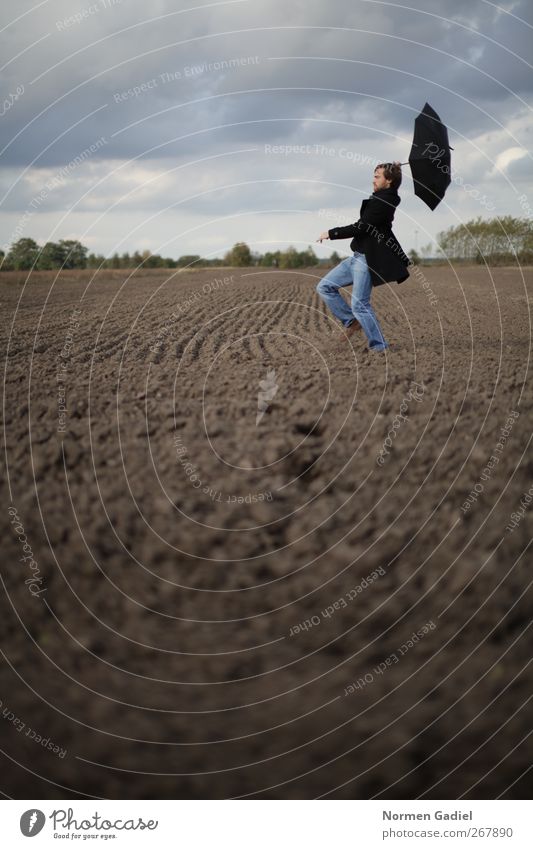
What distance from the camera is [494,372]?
400 inches

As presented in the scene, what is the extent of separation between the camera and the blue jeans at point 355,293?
939cm

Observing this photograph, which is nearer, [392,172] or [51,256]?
[392,172]

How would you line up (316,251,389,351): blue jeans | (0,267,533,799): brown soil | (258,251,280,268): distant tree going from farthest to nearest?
(258,251,280,268): distant tree < (316,251,389,351): blue jeans < (0,267,533,799): brown soil

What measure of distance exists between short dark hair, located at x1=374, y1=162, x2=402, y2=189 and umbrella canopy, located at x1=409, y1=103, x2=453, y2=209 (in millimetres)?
259

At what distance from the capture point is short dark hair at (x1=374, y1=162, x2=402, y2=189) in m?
9.03

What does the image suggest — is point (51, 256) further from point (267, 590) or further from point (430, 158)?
point (267, 590)

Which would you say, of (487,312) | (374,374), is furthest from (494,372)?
(487,312)

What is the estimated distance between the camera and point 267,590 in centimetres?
453

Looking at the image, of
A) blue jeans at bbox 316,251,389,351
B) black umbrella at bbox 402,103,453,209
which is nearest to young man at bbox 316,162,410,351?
blue jeans at bbox 316,251,389,351

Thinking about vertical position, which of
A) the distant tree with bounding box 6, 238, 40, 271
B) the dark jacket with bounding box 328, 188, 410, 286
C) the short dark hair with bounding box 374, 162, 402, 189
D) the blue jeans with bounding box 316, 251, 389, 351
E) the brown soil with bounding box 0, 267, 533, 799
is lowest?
the brown soil with bounding box 0, 267, 533, 799

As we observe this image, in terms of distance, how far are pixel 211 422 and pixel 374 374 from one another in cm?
302

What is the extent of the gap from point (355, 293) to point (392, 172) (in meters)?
1.72

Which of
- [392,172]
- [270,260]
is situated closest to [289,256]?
[270,260]

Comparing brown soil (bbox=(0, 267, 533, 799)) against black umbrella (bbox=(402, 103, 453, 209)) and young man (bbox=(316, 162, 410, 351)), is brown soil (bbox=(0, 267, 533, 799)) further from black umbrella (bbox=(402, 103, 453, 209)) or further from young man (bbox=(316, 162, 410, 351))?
black umbrella (bbox=(402, 103, 453, 209))
